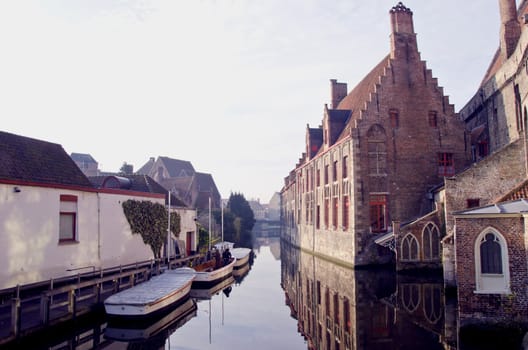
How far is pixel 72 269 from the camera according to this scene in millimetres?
16969

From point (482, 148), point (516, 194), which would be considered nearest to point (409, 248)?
point (516, 194)

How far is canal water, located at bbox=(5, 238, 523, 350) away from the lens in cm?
1159

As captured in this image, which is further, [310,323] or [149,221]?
[149,221]

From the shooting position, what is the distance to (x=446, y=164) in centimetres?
2814

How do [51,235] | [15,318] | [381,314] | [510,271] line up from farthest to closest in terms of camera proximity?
1. [51,235]
2. [381,314]
3. [510,271]
4. [15,318]

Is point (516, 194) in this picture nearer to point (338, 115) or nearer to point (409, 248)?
point (409, 248)

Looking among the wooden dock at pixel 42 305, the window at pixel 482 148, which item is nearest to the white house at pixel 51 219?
the wooden dock at pixel 42 305

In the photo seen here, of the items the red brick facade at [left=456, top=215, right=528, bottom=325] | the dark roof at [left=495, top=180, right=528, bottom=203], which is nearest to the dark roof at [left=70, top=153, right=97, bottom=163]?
the dark roof at [left=495, top=180, right=528, bottom=203]

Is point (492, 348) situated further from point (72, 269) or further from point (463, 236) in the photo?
point (72, 269)

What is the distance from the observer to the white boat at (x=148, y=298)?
14.1m

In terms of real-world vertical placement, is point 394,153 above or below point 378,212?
above

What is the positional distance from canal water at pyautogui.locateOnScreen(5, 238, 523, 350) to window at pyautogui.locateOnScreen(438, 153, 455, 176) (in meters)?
8.60

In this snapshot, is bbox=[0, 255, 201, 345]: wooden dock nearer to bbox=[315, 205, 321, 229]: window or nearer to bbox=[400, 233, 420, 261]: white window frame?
bbox=[400, 233, 420, 261]: white window frame

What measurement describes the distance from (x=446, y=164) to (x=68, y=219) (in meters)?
23.3
